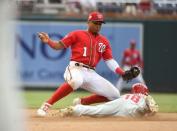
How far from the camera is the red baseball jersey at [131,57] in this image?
20484 millimetres

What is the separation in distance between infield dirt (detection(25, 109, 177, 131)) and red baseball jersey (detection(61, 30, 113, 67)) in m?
1.05

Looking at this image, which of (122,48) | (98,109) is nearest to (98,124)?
(98,109)

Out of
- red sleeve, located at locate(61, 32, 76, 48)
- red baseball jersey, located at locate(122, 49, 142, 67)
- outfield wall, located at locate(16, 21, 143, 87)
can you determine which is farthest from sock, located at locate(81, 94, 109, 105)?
outfield wall, located at locate(16, 21, 143, 87)

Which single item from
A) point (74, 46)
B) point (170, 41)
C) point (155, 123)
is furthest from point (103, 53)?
point (170, 41)

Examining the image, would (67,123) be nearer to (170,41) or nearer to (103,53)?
(103,53)

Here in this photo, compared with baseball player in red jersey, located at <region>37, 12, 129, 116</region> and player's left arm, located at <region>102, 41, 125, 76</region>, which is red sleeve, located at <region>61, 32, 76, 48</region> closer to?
baseball player in red jersey, located at <region>37, 12, 129, 116</region>

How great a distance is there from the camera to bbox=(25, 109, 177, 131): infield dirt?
9205 mm

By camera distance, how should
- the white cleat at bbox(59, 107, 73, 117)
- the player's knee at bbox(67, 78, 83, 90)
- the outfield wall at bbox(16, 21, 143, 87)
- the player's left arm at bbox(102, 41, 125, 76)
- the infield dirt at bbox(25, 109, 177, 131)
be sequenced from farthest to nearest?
the outfield wall at bbox(16, 21, 143, 87)
the player's left arm at bbox(102, 41, 125, 76)
the player's knee at bbox(67, 78, 83, 90)
the white cleat at bbox(59, 107, 73, 117)
the infield dirt at bbox(25, 109, 177, 131)

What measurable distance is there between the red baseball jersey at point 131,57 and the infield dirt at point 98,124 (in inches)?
360

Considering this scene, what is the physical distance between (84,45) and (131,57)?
370 inches

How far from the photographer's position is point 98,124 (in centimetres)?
970

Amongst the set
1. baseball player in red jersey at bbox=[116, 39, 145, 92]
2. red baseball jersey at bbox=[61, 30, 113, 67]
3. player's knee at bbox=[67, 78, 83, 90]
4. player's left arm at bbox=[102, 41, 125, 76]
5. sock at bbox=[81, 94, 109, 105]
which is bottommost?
baseball player in red jersey at bbox=[116, 39, 145, 92]

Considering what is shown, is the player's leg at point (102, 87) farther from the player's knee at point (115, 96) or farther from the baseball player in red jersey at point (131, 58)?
the baseball player in red jersey at point (131, 58)

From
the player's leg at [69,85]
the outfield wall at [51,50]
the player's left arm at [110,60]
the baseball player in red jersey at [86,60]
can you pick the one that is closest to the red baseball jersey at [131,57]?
the outfield wall at [51,50]
